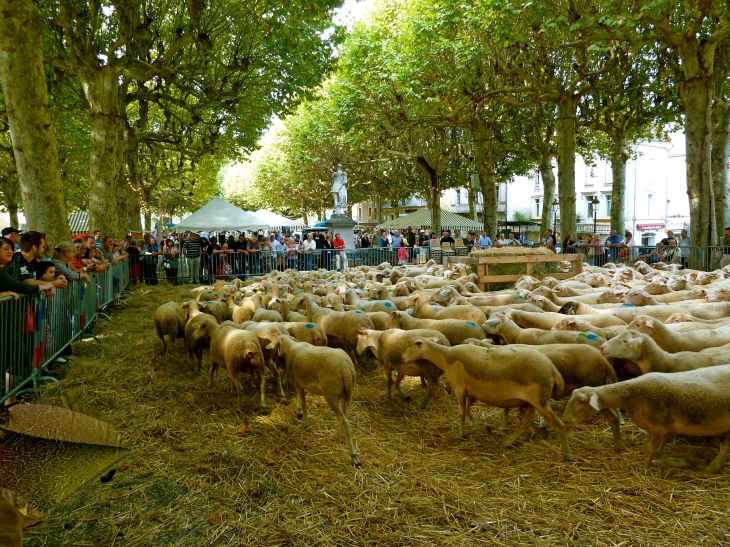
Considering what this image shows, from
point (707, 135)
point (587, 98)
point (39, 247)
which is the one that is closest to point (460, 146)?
point (587, 98)

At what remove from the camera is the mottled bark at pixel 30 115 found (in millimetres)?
8297

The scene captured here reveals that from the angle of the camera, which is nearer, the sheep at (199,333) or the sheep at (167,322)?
the sheep at (199,333)

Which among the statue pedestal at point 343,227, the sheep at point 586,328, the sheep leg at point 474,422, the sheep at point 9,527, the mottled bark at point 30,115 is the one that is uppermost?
the mottled bark at point 30,115

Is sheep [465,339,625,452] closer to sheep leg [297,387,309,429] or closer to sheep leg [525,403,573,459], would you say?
sheep leg [525,403,573,459]

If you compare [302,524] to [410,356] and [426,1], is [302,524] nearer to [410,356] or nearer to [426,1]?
[410,356]

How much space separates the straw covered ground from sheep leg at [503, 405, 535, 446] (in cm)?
8

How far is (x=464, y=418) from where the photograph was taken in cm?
484

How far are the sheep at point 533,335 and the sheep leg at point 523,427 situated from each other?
1367 millimetres

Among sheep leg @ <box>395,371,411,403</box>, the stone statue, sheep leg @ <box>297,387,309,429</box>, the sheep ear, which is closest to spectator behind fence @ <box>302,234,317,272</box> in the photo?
the stone statue

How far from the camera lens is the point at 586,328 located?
6.07 metres

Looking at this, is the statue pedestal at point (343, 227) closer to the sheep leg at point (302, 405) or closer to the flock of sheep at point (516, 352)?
the flock of sheep at point (516, 352)

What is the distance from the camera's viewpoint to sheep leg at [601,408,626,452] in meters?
4.31

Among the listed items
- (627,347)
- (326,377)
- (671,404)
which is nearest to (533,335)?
(627,347)

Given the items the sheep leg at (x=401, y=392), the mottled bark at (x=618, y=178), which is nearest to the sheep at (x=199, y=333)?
the sheep leg at (x=401, y=392)
